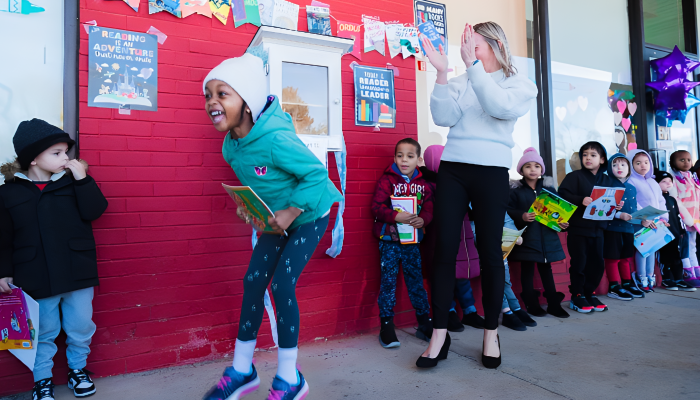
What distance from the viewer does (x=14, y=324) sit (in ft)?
6.67

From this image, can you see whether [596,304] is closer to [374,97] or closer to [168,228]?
[374,97]

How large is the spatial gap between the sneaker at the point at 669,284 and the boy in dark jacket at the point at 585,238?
4.56 feet

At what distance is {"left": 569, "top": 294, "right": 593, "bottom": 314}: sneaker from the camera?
11.4ft

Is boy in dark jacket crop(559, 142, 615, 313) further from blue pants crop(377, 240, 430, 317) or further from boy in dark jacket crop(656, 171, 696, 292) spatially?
blue pants crop(377, 240, 430, 317)

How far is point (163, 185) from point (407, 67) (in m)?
1.86

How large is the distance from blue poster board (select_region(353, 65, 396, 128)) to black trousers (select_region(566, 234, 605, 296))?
1902 mm

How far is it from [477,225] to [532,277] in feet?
4.69

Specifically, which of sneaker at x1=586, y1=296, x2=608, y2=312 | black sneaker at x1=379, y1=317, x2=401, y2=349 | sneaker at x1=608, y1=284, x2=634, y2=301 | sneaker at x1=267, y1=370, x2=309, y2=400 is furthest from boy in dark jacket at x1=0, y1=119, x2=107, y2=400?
sneaker at x1=608, y1=284, x2=634, y2=301

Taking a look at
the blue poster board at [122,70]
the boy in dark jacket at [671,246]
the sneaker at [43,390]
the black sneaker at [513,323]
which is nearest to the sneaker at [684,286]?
the boy in dark jacket at [671,246]

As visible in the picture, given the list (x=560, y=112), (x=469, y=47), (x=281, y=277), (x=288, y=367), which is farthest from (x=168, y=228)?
(x=560, y=112)

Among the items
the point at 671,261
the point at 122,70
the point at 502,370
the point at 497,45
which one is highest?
the point at 497,45

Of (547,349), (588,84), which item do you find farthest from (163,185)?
(588,84)

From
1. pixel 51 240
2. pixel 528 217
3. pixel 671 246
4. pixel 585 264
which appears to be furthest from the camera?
pixel 671 246

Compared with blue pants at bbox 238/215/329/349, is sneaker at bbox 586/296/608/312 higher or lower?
lower
